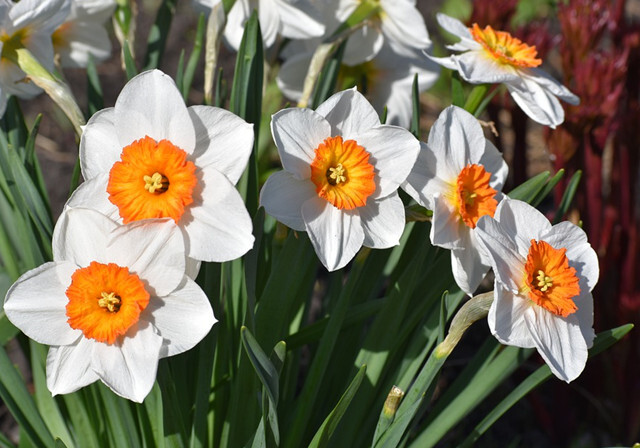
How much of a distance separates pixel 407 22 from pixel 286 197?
0.63m

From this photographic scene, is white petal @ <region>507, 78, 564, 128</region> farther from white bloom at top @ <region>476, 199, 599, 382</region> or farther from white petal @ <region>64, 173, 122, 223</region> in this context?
white petal @ <region>64, 173, 122, 223</region>

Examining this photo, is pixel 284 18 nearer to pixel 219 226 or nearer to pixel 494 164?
pixel 494 164

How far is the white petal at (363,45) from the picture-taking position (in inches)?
57.1

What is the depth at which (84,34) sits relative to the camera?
1.40 metres

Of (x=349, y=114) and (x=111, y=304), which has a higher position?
(x=349, y=114)

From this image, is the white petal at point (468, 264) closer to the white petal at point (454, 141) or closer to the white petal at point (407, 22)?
the white petal at point (454, 141)

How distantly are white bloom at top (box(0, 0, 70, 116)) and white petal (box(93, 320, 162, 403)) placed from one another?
0.42 m

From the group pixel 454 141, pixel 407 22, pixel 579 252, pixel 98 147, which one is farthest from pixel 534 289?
pixel 407 22

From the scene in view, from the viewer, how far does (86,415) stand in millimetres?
1159

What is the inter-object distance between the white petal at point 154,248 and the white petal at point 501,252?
1.20 feet

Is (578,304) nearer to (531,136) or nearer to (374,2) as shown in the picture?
(374,2)

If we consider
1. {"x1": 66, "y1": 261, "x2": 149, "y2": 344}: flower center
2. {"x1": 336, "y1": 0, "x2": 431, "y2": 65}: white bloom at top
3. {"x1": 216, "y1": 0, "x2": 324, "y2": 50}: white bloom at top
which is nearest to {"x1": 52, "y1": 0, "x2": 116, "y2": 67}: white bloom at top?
{"x1": 216, "y1": 0, "x2": 324, "y2": 50}: white bloom at top

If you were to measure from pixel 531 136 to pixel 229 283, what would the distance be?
2327 mm

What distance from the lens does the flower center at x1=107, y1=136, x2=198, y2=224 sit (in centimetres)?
83
